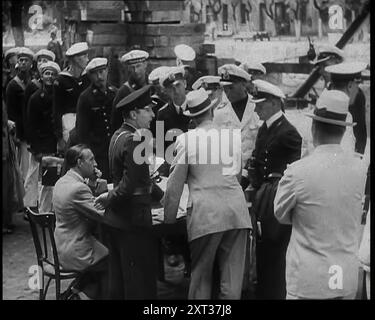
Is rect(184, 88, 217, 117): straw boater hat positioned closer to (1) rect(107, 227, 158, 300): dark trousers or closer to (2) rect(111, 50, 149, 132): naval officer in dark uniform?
(1) rect(107, 227, 158, 300): dark trousers

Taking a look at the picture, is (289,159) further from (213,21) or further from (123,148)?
(213,21)

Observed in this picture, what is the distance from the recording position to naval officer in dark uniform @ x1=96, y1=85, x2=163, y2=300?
541 centimetres

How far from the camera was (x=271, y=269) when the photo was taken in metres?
5.85

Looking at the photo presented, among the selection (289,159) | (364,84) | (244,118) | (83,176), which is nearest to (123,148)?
(83,176)

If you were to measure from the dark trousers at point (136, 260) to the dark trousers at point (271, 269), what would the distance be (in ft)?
2.64

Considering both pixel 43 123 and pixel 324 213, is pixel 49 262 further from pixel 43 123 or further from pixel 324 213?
pixel 43 123

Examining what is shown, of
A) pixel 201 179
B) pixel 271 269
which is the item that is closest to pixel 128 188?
pixel 201 179

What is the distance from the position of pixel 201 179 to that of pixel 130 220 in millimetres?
584

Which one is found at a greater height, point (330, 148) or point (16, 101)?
point (330, 148)

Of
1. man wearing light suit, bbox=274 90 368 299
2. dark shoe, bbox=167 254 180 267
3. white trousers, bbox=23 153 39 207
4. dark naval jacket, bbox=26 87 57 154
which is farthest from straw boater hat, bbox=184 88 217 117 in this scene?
white trousers, bbox=23 153 39 207

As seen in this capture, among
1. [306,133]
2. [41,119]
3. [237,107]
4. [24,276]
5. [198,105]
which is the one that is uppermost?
[198,105]

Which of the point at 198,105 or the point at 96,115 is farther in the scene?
the point at 96,115

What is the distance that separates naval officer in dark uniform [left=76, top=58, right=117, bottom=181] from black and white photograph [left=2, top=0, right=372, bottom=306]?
0.04 feet

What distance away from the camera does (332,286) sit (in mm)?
4445
